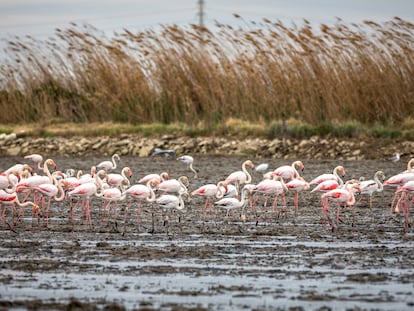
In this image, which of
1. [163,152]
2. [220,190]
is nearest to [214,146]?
[163,152]

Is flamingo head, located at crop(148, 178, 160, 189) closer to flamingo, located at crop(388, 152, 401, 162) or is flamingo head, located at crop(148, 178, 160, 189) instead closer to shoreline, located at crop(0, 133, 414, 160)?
flamingo, located at crop(388, 152, 401, 162)

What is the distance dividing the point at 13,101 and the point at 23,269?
2089cm

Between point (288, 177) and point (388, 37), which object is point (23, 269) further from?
point (388, 37)

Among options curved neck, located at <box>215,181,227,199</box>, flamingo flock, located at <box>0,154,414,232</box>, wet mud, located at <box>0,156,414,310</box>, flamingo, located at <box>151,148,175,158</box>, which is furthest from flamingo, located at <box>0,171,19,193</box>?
flamingo, located at <box>151,148,175,158</box>

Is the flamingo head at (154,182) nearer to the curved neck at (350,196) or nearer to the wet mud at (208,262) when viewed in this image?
the wet mud at (208,262)

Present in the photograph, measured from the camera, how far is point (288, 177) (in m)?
16.3

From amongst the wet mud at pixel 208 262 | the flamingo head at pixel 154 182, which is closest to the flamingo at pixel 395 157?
the wet mud at pixel 208 262

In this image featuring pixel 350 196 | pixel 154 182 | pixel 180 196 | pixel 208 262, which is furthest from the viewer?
pixel 154 182

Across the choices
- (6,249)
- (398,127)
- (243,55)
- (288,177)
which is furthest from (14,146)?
(6,249)

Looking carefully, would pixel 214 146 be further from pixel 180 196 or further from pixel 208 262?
pixel 208 262

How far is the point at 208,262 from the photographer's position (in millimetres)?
9930

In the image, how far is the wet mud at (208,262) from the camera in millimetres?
8172

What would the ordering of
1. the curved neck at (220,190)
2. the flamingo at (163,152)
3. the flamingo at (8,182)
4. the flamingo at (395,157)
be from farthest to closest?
the flamingo at (163,152) < the flamingo at (395,157) < the curved neck at (220,190) < the flamingo at (8,182)

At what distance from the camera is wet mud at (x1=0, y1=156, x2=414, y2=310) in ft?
26.8
